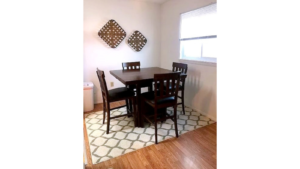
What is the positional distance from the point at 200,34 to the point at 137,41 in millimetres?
1504

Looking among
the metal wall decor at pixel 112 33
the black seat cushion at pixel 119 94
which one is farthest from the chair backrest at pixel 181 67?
the metal wall decor at pixel 112 33

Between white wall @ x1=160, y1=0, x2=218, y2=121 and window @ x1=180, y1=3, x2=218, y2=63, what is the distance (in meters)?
0.11

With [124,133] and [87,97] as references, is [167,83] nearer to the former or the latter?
[124,133]

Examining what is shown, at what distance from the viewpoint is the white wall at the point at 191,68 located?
2.93 meters

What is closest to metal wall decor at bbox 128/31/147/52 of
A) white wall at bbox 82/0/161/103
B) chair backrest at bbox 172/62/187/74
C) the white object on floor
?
white wall at bbox 82/0/161/103

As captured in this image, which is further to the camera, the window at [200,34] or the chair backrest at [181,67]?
Result: the chair backrest at [181,67]

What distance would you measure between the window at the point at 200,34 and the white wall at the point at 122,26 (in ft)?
2.86

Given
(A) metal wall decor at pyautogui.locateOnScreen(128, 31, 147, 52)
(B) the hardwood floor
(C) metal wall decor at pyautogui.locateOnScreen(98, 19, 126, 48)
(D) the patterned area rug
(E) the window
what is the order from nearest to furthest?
(B) the hardwood floor < (D) the patterned area rug < (E) the window < (C) metal wall decor at pyautogui.locateOnScreen(98, 19, 126, 48) < (A) metal wall decor at pyautogui.locateOnScreen(128, 31, 147, 52)

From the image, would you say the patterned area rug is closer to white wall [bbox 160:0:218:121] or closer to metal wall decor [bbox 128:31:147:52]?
white wall [bbox 160:0:218:121]

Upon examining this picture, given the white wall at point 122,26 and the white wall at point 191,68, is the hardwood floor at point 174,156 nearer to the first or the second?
the white wall at point 191,68

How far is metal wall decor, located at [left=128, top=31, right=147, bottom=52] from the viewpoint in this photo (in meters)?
3.96

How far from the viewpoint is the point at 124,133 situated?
2457 mm
